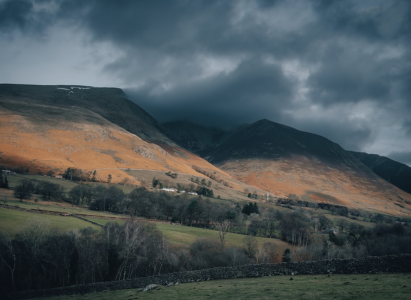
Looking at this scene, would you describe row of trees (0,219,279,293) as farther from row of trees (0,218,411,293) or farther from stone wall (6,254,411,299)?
stone wall (6,254,411,299)

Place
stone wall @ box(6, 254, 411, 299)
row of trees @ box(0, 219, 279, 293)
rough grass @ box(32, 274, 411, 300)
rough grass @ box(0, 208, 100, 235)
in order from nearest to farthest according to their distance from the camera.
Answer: rough grass @ box(32, 274, 411, 300), stone wall @ box(6, 254, 411, 299), row of trees @ box(0, 219, 279, 293), rough grass @ box(0, 208, 100, 235)

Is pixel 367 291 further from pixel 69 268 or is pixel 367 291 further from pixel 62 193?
pixel 62 193

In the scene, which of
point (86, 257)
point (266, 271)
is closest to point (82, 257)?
point (86, 257)

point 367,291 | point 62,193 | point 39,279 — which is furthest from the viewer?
point 62,193

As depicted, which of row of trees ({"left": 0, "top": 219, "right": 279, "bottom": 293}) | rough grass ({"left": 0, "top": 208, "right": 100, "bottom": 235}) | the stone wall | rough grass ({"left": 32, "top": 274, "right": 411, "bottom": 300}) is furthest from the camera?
rough grass ({"left": 0, "top": 208, "right": 100, "bottom": 235})

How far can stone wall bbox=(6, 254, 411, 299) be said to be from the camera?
23441 millimetres

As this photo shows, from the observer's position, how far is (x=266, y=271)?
30.2 meters

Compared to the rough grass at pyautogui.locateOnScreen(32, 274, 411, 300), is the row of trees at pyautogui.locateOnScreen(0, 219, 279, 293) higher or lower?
lower

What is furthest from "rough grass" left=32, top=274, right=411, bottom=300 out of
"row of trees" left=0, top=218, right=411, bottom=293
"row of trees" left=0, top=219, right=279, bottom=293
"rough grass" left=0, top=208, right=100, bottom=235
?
"rough grass" left=0, top=208, right=100, bottom=235

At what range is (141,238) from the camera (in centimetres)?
5188

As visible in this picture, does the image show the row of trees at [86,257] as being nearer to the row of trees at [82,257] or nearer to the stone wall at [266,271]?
the row of trees at [82,257]

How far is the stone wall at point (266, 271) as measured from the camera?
2344 cm

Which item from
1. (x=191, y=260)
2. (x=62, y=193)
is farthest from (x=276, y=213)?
(x=62, y=193)

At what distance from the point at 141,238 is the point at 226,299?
3623cm
